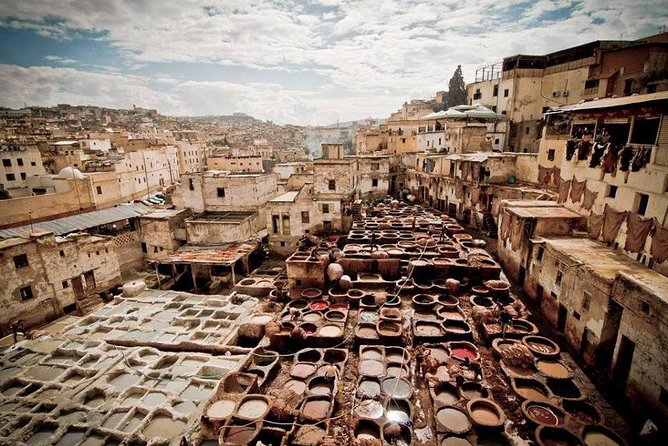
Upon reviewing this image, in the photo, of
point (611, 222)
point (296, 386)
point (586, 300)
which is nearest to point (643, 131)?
point (611, 222)

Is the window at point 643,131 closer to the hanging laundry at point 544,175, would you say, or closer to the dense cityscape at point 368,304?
the dense cityscape at point 368,304

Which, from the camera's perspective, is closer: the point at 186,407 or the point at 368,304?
the point at 186,407

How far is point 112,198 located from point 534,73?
170ft

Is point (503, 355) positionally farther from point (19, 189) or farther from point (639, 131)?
point (19, 189)

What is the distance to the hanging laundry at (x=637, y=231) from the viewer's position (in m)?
13.9

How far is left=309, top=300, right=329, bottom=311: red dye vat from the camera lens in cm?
1986

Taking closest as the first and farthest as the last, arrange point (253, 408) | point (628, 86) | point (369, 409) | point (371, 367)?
1. point (369, 409)
2. point (253, 408)
3. point (371, 367)
4. point (628, 86)

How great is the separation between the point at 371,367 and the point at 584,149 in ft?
54.8

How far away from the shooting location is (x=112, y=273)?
26.4 meters

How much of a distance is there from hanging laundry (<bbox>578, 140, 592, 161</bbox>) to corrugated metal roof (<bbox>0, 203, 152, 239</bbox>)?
113ft

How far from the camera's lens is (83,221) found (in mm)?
28219

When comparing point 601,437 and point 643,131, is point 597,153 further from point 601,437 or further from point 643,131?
point 601,437

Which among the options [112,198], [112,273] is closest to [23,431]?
[112,273]

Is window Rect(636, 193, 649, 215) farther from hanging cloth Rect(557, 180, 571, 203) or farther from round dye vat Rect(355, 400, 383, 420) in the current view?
round dye vat Rect(355, 400, 383, 420)
